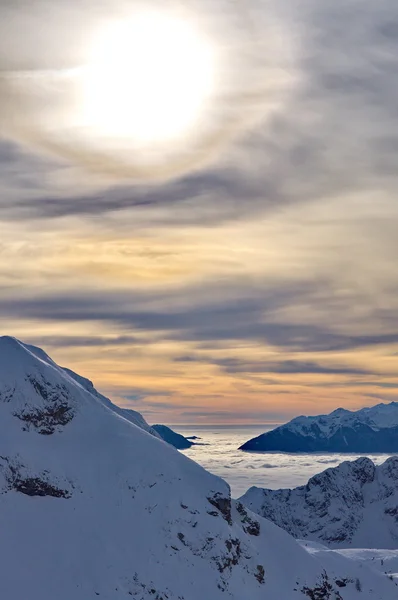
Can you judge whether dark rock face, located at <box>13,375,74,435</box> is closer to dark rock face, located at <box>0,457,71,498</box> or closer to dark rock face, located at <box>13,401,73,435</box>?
dark rock face, located at <box>13,401,73,435</box>

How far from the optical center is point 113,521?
140 metres

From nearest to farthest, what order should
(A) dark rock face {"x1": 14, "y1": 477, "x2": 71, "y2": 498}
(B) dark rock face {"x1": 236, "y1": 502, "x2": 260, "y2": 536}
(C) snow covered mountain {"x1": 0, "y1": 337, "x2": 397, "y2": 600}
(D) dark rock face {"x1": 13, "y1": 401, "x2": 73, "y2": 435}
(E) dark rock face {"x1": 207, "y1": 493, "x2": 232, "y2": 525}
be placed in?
(C) snow covered mountain {"x1": 0, "y1": 337, "x2": 397, "y2": 600}, (A) dark rock face {"x1": 14, "y1": 477, "x2": 71, "y2": 498}, (E) dark rock face {"x1": 207, "y1": 493, "x2": 232, "y2": 525}, (D) dark rock face {"x1": 13, "y1": 401, "x2": 73, "y2": 435}, (B) dark rock face {"x1": 236, "y1": 502, "x2": 260, "y2": 536}

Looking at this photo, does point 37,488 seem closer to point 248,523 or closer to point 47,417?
point 47,417

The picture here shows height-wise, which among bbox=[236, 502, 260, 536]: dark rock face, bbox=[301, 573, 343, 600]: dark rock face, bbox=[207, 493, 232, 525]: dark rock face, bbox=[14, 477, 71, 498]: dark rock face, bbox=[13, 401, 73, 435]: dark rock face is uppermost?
bbox=[13, 401, 73, 435]: dark rock face

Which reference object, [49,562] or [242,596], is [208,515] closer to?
[242,596]

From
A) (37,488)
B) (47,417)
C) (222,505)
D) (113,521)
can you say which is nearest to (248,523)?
(222,505)

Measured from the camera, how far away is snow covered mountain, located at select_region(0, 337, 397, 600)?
Result: 416 ft

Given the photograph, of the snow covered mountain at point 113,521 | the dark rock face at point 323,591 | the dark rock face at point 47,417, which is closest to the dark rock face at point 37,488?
the snow covered mountain at point 113,521

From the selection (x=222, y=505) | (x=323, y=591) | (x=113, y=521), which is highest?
(x=222, y=505)

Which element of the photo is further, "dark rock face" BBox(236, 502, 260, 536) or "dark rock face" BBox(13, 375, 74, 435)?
"dark rock face" BBox(236, 502, 260, 536)

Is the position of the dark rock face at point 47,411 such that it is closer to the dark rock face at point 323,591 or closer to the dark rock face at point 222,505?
the dark rock face at point 222,505

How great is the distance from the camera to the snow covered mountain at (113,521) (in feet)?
416

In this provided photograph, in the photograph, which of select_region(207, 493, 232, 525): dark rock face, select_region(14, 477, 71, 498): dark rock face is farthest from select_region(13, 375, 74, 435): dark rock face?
select_region(207, 493, 232, 525): dark rock face

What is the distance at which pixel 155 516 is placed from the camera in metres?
142
